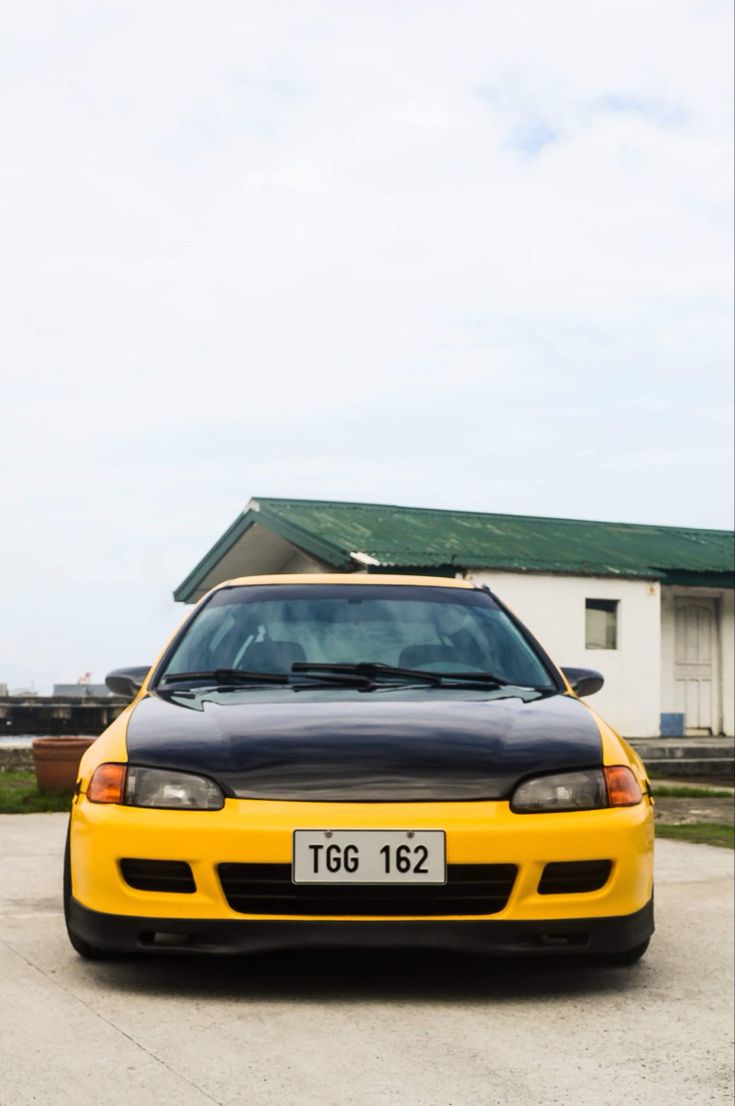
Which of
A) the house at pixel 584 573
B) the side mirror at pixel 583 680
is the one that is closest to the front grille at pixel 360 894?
the side mirror at pixel 583 680

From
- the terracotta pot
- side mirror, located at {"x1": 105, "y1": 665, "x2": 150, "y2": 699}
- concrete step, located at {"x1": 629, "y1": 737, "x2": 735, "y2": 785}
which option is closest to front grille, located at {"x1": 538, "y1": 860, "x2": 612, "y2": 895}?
side mirror, located at {"x1": 105, "y1": 665, "x2": 150, "y2": 699}

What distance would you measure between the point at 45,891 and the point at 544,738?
9.78 feet

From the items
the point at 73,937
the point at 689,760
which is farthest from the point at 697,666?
the point at 73,937

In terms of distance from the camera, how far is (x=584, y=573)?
2078 centimetres

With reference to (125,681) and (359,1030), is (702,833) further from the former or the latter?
(359,1030)

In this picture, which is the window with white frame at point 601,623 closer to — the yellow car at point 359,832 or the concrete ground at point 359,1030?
the concrete ground at point 359,1030

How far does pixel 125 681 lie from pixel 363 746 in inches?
66.5

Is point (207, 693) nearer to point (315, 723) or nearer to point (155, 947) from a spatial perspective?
point (315, 723)

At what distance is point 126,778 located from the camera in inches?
154

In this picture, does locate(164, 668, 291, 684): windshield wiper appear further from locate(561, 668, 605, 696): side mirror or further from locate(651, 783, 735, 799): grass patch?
locate(651, 783, 735, 799): grass patch

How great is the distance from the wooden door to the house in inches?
0.7

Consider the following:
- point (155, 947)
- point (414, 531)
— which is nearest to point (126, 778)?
point (155, 947)

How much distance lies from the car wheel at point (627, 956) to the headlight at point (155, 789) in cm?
131

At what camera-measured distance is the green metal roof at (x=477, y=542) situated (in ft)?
65.3
